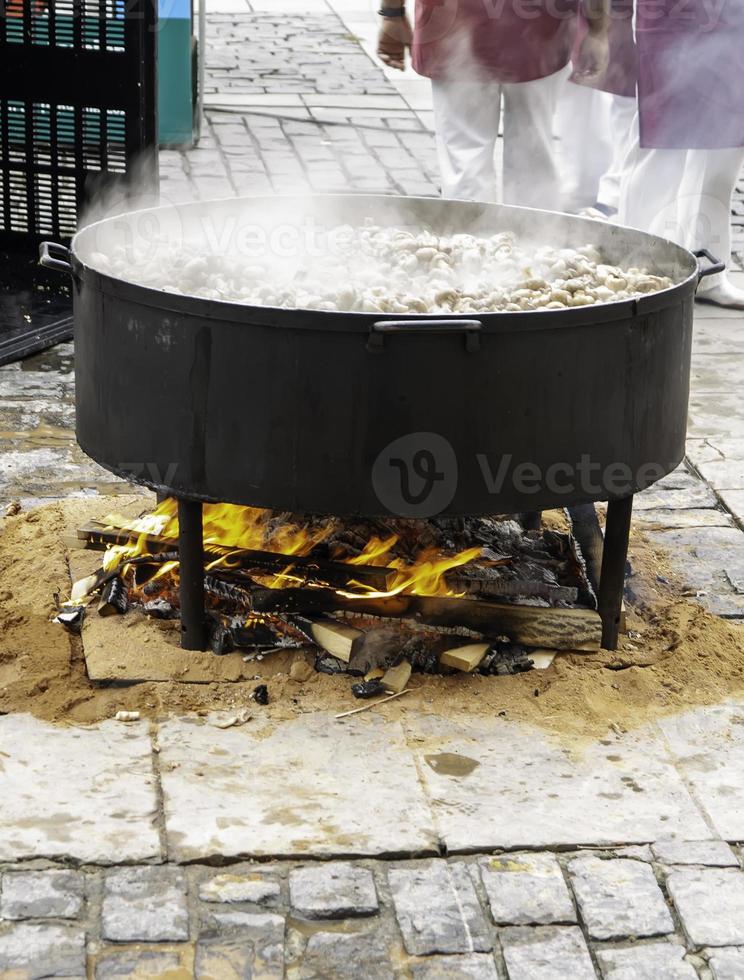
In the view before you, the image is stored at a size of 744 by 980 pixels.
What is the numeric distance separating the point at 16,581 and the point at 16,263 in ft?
12.7

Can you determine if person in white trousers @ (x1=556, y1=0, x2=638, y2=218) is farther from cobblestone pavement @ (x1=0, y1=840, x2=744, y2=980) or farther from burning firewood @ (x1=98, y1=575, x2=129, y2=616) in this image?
cobblestone pavement @ (x1=0, y1=840, x2=744, y2=980)

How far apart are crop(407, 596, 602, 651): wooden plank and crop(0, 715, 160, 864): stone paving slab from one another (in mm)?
963

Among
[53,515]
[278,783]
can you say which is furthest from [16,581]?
[278,783]

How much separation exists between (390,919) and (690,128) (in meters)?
5.50

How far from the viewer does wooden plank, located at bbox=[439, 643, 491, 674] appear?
4.07 metres

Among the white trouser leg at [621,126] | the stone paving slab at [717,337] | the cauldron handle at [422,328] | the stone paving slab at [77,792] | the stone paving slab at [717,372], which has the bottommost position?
the stone paving slab at [77,792]

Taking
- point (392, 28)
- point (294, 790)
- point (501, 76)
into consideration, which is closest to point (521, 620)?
point (294, 790)

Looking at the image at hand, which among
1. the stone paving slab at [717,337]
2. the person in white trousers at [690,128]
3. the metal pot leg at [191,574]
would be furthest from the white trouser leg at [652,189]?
the metal pot leg at [191,574]

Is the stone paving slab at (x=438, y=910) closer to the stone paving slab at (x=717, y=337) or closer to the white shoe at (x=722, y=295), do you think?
the stone paving slab at (x=717, y=337)

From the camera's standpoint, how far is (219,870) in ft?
10.5

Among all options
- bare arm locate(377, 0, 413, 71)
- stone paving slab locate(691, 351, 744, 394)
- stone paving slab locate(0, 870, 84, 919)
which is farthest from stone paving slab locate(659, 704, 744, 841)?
bare arm locate(377, 0, 413, 71)

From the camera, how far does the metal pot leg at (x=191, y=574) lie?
395 centimetres

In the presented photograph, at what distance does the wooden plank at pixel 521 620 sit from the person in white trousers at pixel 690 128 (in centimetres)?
408

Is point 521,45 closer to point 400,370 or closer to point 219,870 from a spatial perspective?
point 400,370
